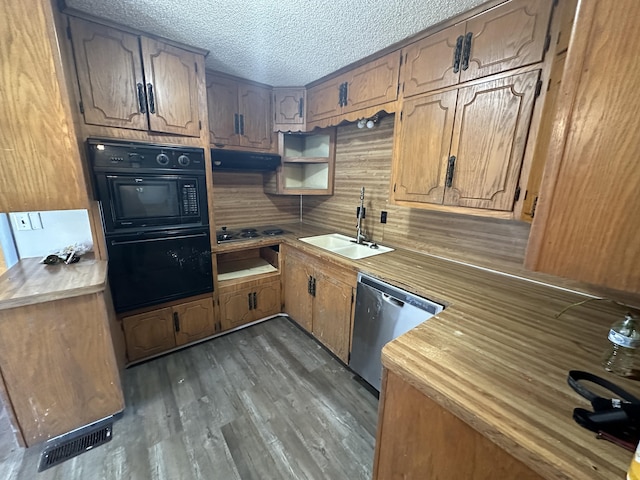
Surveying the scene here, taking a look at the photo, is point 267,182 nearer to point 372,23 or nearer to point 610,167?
point 372,23

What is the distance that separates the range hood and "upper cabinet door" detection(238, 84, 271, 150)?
0.54 ft

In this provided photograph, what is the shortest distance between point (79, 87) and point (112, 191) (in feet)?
2.09

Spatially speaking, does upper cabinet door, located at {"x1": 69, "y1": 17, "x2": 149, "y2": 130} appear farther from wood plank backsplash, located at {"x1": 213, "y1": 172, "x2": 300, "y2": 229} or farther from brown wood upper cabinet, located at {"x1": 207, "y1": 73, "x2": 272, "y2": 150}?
wood plank backsplash, located at {"x1": 213, "y1": 172, "x2": 300, "y2": 229}

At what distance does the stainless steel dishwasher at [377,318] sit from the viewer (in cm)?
144

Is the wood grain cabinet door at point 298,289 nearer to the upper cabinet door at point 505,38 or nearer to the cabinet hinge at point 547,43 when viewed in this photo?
the upper cabinet door at point 505,38

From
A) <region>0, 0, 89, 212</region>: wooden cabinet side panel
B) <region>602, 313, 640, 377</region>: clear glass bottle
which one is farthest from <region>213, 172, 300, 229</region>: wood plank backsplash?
<region>602, 313, 640, 377</region>: clear glass bottle

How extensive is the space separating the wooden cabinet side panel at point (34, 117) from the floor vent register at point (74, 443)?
1.31 metres

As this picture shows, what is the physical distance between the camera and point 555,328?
105 cm

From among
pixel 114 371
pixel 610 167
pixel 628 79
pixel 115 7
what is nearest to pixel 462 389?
pixel 610 167

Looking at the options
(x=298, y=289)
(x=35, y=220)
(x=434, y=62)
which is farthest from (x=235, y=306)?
(x=434, y=62)

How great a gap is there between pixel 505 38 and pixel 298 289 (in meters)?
2.23

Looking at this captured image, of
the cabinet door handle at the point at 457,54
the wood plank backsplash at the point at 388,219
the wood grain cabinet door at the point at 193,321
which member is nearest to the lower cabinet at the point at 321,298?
the wood plank backsplash at the point at 388,219

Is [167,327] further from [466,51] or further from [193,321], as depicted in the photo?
[466,51]

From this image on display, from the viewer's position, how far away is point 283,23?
1.53 m
